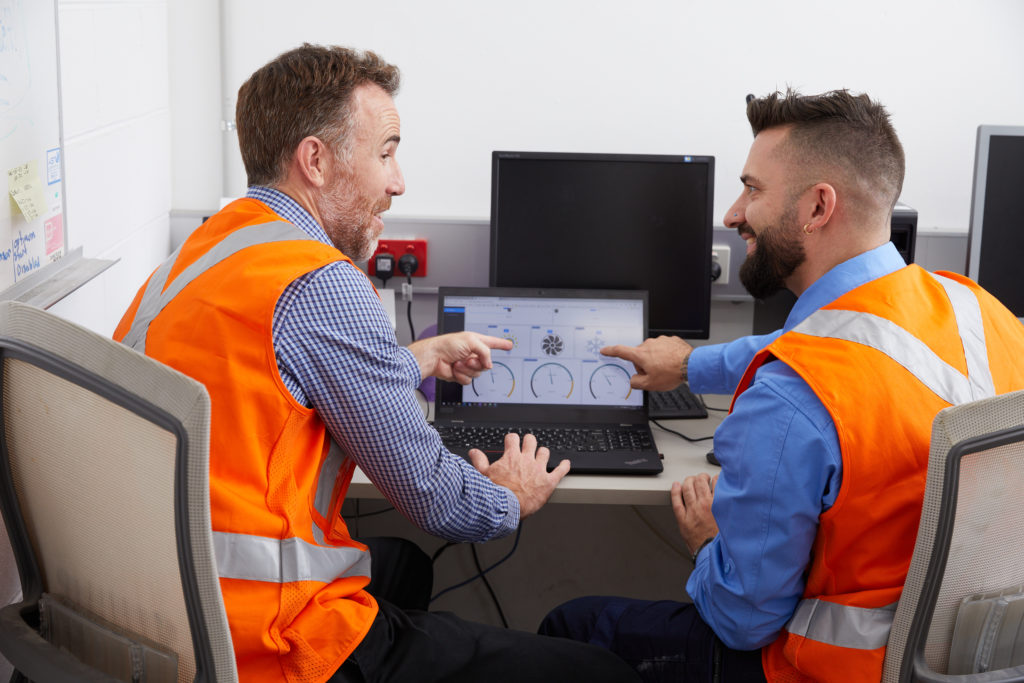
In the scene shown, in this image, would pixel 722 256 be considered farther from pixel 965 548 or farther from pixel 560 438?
pixel 965 548

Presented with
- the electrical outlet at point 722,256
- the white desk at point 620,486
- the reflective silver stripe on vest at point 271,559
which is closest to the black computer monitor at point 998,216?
the electrical outlet at point 722,256

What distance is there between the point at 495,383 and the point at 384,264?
550 mm

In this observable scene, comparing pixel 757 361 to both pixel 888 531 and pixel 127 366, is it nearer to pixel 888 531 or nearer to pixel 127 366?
pixel 888 531

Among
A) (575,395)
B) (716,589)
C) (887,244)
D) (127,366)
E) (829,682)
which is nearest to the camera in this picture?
(127,366)

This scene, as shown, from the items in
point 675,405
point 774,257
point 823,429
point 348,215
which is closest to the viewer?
point 823,429

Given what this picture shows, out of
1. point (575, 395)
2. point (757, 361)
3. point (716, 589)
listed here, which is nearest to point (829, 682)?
point (716, 589)

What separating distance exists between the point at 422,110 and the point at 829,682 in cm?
170

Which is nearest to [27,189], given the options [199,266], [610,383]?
[199,266]

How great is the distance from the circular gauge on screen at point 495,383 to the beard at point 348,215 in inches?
17.5

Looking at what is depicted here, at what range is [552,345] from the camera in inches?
76.4

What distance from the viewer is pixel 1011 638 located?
1.17 m

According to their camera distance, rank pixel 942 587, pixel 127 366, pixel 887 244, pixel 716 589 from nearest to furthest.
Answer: pixel 127 366 < pixel 942 587 < pixel 716 589 < pixel 887 244

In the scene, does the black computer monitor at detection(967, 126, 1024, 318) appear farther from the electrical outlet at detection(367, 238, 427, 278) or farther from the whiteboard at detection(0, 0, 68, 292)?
the whiteboard at detection(0, 0, 68, 292)

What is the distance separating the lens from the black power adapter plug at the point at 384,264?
2309 mm
